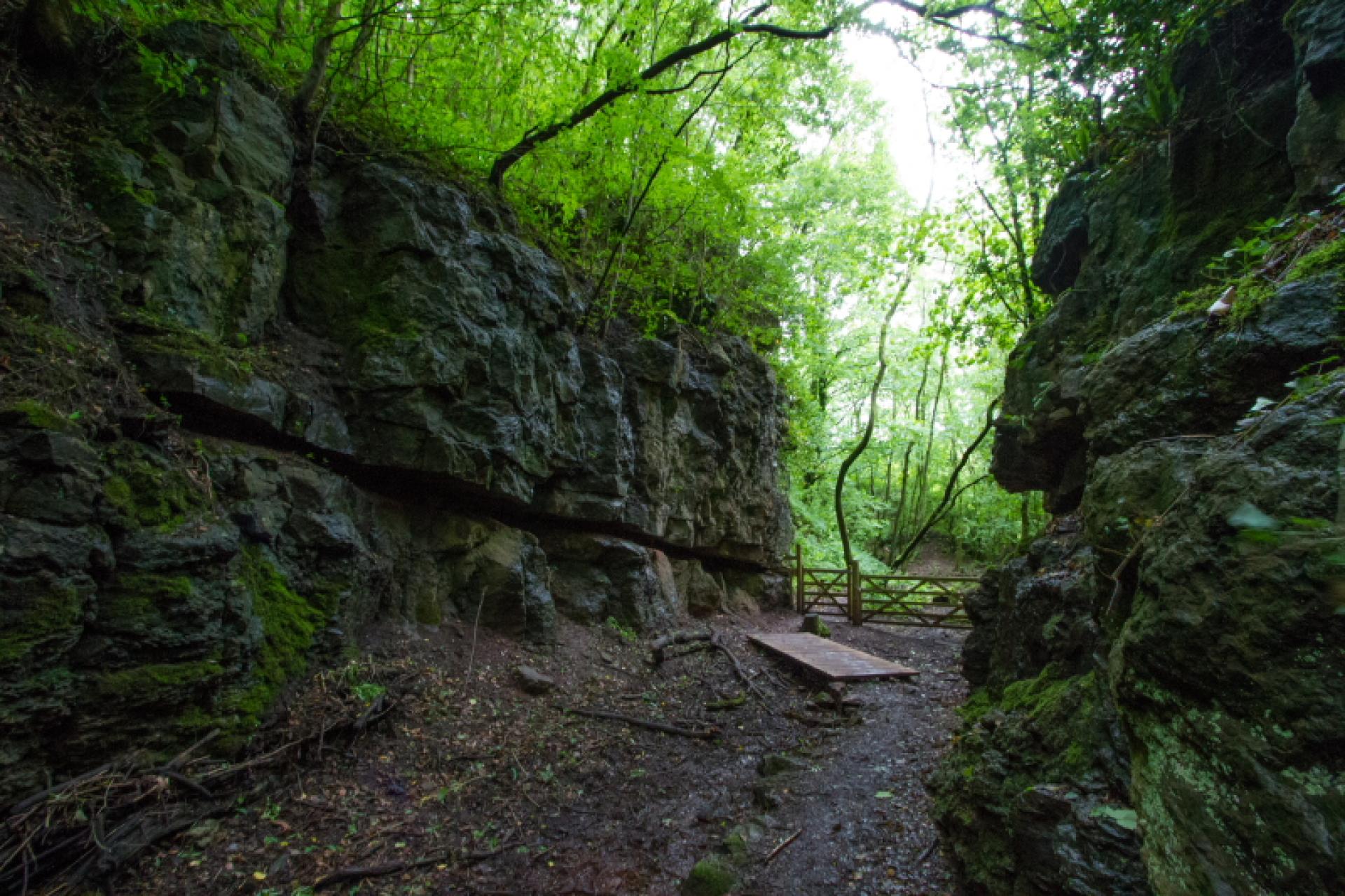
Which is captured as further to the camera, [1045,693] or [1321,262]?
[1045,693]

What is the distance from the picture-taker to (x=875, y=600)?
14.7m

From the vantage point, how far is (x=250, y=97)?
608 cm

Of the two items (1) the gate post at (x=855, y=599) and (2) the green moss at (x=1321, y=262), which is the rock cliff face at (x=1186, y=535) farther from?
(1) the gate post at (x=855, y=599)

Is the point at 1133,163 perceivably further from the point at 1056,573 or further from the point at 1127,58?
the point at 1056,573

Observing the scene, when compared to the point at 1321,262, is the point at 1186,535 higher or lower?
lower

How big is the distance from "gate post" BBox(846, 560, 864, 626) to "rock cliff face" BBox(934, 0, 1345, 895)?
23.5 ft

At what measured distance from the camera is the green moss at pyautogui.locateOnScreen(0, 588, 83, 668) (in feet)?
10.4

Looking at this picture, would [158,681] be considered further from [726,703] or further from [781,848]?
[726,703]

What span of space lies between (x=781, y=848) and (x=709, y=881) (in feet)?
2.08

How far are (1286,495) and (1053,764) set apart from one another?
2.12 m

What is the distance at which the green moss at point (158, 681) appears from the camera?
3.59m

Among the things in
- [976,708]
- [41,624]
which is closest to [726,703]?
[976,708]

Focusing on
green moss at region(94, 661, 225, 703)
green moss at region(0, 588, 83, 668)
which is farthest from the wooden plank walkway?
green moss at region(0, 588, 83, 668)

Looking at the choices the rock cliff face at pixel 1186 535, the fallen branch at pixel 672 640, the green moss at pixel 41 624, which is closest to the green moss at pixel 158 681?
the green moss at pixel 41 624
